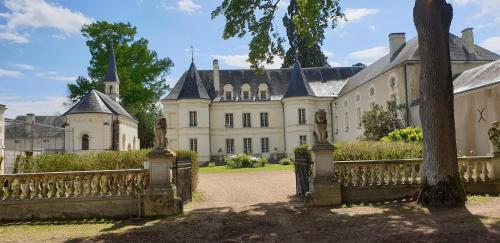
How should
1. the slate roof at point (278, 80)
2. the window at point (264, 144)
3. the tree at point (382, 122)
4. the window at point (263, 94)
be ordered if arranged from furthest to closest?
the window at point (263, 94), the slate roof at point (278, 80), the window at point (264, 144), the tree at point (382, 122)

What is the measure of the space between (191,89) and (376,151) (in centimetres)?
2439

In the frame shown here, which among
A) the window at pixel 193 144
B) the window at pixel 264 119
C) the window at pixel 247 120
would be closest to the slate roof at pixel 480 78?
the window at pixel 264 119

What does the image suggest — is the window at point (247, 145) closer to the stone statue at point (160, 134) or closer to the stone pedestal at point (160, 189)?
the stone statue at point (160, 134)

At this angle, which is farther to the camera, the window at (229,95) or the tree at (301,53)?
the tree at (301,53)

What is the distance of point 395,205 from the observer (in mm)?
8344

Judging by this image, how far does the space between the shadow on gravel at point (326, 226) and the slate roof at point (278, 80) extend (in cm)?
2889

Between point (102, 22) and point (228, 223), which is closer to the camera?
point (228, 223)

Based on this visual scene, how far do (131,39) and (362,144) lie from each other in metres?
34.4

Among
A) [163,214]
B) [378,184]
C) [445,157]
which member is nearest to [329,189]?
[378,184]

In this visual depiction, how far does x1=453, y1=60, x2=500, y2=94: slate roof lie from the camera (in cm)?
1573

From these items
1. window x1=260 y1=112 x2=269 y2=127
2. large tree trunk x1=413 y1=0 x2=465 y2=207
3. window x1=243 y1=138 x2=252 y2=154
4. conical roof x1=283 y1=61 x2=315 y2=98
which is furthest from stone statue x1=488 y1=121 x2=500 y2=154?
window x1=260 y1=112 x2=269 y2=127

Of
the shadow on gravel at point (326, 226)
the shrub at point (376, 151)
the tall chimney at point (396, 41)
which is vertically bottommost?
the shadow on gravel at point (326, 226)

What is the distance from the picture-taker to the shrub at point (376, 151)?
1109 cm

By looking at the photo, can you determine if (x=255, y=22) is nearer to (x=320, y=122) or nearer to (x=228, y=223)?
(x=320, y=122)
